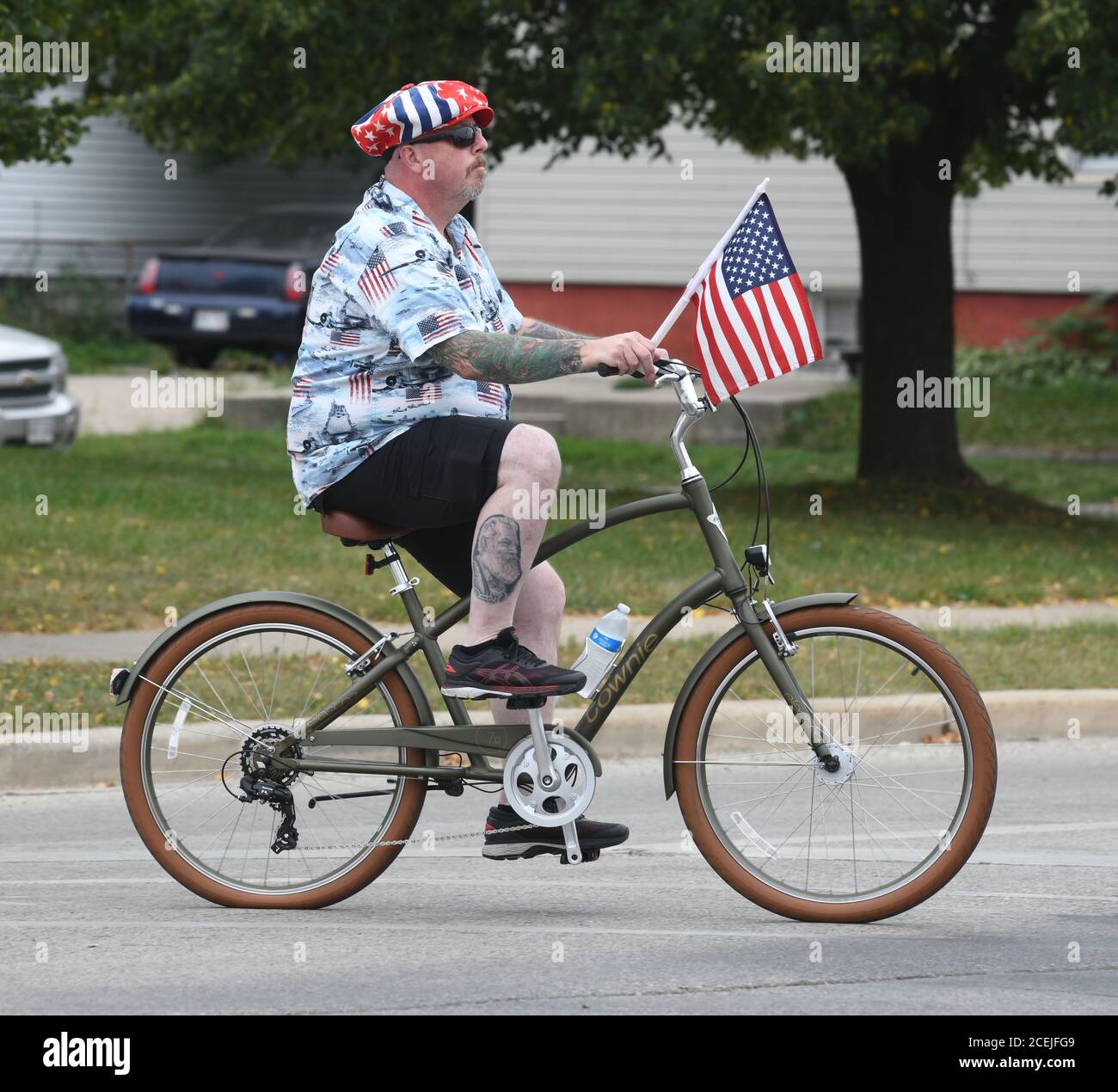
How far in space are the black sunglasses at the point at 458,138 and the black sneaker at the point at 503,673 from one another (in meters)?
1.15

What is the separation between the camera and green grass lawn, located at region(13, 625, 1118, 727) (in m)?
8.01

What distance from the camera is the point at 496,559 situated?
4.96 m

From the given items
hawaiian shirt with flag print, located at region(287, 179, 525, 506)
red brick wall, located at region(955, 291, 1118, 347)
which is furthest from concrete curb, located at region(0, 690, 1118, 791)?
red brick wall, located at region(955, 291, 1118, 347)

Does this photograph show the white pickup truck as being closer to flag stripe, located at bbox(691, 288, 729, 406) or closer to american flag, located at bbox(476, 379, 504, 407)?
american flag, located at bbox(476, 379, 504, 407)

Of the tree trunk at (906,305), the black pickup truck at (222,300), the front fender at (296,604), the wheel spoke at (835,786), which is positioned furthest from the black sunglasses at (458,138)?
the black pickup truck at (222,300)

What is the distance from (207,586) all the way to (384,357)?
5.90 m

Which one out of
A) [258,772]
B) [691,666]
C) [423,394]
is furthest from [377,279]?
[691,666]

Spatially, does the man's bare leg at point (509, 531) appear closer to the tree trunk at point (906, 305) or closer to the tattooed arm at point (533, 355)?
the tattooed arm at point (533, 355)

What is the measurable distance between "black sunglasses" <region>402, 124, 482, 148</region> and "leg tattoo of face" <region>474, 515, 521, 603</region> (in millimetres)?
895

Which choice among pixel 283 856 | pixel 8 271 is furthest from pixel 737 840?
pixel 8 271

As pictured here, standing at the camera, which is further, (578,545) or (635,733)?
(578,545)

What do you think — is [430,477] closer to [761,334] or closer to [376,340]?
[376,340]

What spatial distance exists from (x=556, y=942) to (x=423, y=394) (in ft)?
4.34

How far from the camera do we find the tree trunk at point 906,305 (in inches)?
596
